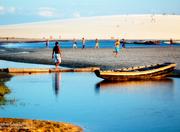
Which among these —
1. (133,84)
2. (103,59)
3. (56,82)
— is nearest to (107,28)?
(103,59)

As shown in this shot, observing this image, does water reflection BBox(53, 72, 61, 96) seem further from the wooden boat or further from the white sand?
the white sand

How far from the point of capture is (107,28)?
149250 mm

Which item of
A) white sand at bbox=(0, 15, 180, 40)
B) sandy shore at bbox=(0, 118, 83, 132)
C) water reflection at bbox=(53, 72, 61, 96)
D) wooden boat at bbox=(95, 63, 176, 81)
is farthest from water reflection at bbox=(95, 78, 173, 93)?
white sand at bbox=(0, 15, 180, 40)

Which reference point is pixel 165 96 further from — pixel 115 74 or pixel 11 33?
pixel 11 33

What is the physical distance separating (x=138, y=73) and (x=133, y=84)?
6.29ft

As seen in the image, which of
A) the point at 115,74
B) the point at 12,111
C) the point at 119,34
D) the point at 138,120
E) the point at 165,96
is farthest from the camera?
the point at 119,34

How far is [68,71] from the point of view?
3181cm

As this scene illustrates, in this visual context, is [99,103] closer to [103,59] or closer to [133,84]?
[133,84]

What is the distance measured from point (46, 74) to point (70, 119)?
48.3ft

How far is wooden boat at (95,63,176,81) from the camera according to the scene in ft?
90.4

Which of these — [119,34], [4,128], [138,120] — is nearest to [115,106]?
[138,120]

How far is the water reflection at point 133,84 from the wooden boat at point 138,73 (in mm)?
442

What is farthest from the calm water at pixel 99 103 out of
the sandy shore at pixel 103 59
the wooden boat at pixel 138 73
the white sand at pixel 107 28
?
the white sand at pixel 107 28

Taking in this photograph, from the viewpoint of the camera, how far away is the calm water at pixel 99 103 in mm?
15984
